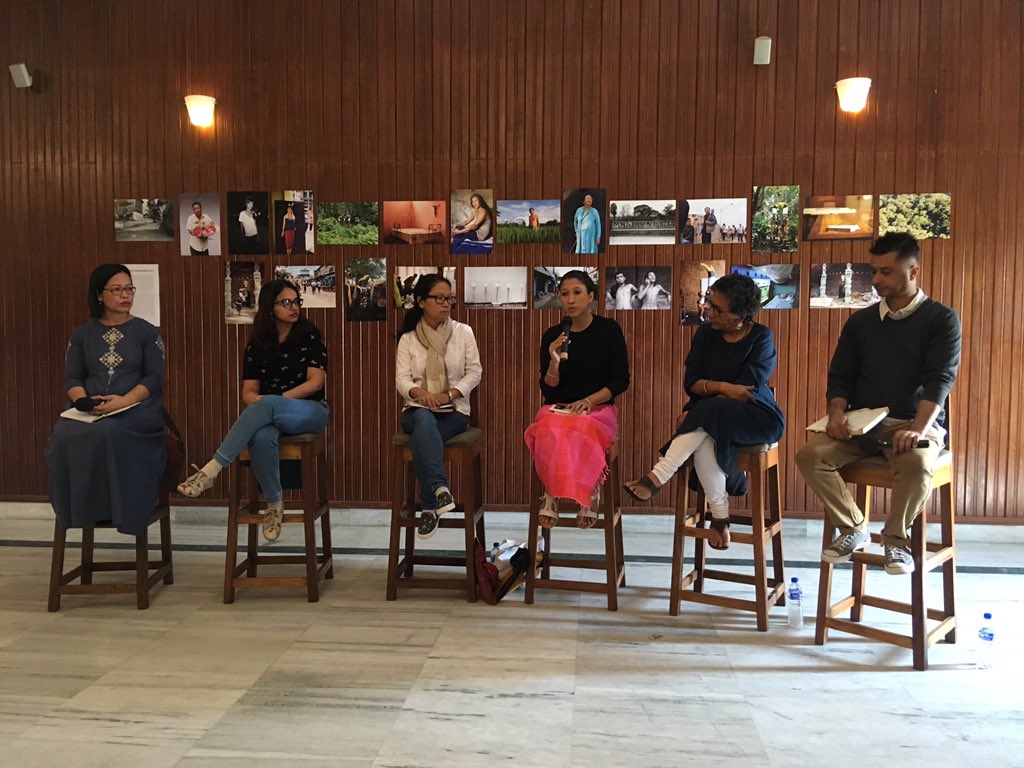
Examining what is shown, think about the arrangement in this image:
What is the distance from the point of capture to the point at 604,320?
3561 mm

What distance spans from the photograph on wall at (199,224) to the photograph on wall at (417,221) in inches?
43.5

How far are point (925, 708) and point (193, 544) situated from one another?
3.79 meters

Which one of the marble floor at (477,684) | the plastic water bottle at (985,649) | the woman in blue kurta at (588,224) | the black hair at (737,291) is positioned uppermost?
the woman in blue kurta at (588,224)

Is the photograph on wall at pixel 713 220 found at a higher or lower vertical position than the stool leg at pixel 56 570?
higher

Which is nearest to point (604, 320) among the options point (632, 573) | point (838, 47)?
point (632, 573)

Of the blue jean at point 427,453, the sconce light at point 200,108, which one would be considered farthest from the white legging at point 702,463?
the sconce light at point 200,108

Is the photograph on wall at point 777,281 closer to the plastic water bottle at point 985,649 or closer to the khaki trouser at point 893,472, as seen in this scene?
the khaki trouser at point 893,472

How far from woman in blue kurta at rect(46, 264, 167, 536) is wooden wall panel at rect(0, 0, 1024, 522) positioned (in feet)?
3.86

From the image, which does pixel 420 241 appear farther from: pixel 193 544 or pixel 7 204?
pixel 7 204

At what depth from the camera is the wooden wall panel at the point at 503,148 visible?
4.33 meters

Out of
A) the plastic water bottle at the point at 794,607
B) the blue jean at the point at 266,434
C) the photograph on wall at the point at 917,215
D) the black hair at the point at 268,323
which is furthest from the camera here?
the photograph on wall at the point at 917,215

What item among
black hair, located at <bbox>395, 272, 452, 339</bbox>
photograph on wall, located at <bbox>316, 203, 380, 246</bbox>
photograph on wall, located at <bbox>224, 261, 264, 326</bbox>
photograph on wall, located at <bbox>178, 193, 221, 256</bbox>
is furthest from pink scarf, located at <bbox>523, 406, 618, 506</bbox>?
photograph on wall, located at <bbox>178, 193, 221, 256</bbox>

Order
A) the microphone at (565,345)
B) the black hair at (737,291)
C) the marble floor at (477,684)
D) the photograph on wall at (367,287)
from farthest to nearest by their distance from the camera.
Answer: the photograph on wall at (367,287) < the microphone at (565,345) < the black hair at (737,291) < the marble floor at (477,684)

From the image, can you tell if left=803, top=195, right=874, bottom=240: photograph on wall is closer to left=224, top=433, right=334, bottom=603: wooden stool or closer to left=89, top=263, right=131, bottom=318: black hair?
left=224, top=433, right=334, bottom=603: wooden stool
